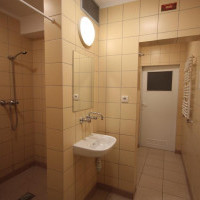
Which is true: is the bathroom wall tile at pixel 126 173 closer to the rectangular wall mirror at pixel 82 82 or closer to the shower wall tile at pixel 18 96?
the rectangular wall mirror at pixel 82 82

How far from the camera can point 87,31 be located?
1465mm

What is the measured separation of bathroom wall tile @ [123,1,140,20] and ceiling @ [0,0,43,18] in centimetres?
106

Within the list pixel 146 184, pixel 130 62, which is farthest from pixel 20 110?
pixel 146 184

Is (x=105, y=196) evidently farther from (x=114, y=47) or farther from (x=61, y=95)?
(x=114, y=47)

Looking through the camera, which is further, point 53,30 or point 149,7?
point 149,7

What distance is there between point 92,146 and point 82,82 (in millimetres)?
703

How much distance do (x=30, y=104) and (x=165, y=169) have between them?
2.63m

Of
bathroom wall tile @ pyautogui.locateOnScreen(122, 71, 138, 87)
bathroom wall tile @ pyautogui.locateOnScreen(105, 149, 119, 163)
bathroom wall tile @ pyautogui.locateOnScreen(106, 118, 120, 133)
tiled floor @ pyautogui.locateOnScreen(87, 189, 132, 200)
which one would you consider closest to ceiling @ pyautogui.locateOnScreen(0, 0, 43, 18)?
bathroom wall tile @ pyautogui.locateOnScreen(122, 71, 138, 87)

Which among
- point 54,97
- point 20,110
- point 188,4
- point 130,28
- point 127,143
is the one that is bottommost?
point 127,143

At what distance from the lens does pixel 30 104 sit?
228cm

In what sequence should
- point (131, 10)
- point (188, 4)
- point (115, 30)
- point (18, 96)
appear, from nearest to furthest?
point (188, 4) < point (131, 10) < point (115, 30) < point (18, 96)

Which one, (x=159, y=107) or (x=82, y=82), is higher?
(x=82, y=82)

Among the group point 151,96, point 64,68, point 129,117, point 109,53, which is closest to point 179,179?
point 129,117

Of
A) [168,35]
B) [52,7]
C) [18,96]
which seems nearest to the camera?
[52,7]
